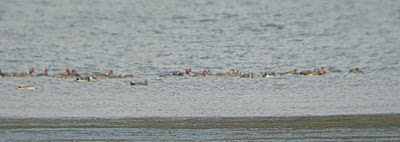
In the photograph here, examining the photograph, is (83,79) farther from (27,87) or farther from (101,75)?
(27,87)

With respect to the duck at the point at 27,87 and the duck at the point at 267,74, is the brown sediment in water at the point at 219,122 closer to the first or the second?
the duck at the point at 27,87

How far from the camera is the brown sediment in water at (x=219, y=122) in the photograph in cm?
1622

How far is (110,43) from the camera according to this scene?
3853 cm

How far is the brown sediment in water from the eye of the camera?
16219 millimetres

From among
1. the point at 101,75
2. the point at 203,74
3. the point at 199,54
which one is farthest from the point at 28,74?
the point at 199,54

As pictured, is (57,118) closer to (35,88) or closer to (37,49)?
(35,88)

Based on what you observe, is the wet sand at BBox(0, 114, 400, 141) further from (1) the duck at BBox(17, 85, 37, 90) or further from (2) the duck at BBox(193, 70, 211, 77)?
(2) the duck at BBox(193, 70, 211, 77)

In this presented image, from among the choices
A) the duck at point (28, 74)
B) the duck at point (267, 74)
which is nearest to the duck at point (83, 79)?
the duck at point (28, 74)

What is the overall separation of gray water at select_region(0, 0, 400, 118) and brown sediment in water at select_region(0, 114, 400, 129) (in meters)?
0.72

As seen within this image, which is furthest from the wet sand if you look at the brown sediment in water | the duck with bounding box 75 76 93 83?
the duck with bounding box 75 76 93 83

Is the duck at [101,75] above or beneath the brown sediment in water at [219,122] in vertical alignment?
beneath

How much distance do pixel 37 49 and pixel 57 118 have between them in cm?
1892

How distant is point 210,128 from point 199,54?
17581 millimetres

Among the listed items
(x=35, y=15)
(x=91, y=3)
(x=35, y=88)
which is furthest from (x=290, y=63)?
(x=91, y=3)
